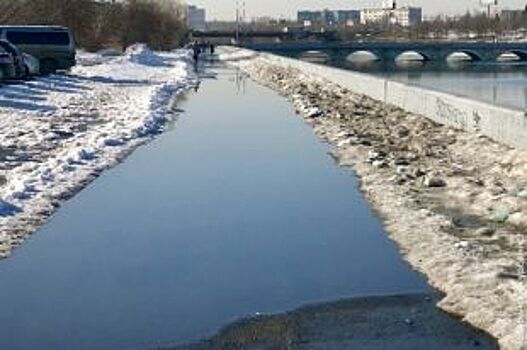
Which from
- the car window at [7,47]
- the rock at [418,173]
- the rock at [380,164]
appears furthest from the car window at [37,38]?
the rock at [418,173]

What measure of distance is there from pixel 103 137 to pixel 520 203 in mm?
11009

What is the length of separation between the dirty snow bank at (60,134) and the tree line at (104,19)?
98.3 ft

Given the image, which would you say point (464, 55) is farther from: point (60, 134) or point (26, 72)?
point (60, 134)

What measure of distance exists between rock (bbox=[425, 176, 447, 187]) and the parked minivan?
101ft

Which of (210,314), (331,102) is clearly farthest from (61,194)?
(331,102)

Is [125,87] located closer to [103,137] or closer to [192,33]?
[103,137]

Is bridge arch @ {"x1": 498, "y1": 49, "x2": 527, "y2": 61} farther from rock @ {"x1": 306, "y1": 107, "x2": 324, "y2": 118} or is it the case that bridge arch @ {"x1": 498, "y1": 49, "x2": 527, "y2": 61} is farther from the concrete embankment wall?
rock @ {"x1": 306, "y1": 107, "x2": 324, "y2": 118}

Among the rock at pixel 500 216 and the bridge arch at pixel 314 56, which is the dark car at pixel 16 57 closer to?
the rock at pixel 500 216

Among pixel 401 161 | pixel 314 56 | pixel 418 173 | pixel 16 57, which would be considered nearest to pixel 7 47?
pixel 16 57

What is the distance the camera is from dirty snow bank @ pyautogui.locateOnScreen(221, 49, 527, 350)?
8.12m

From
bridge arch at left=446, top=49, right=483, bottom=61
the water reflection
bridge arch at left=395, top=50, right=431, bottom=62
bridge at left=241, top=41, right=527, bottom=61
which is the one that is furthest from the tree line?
bridge arch at left=446, top=49, right=483, bottom=61

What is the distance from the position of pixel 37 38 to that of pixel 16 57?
5469mm

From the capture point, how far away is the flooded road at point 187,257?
793 centimetres

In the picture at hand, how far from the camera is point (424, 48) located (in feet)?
403
